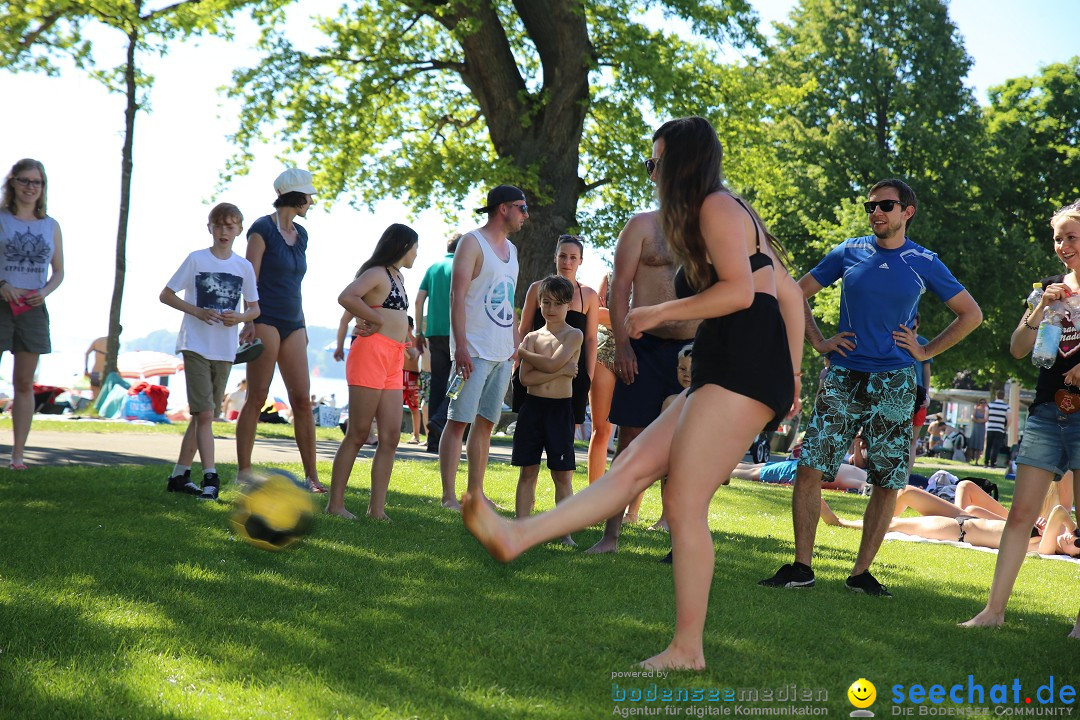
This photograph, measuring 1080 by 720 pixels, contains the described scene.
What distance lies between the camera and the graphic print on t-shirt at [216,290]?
728cm

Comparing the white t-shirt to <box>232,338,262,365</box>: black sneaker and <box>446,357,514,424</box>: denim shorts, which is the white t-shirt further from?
<box>446,357,514,424</box>: denim shorts

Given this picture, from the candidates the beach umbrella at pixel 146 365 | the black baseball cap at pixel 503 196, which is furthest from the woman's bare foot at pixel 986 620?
the beach umbrella at pixel 146 365

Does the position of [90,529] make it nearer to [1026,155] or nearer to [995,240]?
[995,240]

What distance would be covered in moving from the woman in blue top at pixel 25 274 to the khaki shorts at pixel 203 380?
139cm

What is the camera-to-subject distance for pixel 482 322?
718 cm

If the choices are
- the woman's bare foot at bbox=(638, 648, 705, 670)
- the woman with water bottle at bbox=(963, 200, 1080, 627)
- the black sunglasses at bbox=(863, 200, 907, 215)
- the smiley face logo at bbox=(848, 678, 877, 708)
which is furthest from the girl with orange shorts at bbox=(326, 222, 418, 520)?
the smiley face logo at bbox=(848, 678, 877, 708)

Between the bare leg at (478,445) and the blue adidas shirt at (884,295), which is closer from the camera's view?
the blue adidas shirt at (884,295)

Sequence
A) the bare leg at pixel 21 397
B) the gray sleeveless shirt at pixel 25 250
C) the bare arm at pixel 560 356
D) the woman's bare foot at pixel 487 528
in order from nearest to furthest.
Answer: the woman's bare foot at pixel 487 528 → the bare arm at pixel 560 356 → the gray sleeveless shirt at pixel 25 250 → the bare leg at pixel 21 397

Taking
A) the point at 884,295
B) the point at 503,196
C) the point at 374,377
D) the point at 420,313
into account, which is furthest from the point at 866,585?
the point at 420,313

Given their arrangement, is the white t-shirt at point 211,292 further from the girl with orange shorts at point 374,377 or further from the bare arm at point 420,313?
the bare arm at point 420,313

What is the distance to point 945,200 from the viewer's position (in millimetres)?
31703

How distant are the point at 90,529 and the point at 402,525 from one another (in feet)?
6.12

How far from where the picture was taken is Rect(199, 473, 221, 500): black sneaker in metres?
7.05

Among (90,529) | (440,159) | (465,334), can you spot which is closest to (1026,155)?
(440,159)
